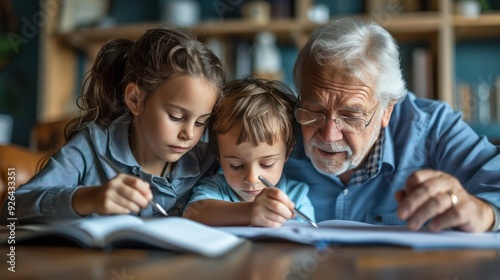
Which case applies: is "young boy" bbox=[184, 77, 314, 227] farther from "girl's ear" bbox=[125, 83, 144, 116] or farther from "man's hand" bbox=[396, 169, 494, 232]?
"man's hand" bbox=[396, 169, 494, 232]

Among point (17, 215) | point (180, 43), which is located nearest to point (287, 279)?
point (17, 215)

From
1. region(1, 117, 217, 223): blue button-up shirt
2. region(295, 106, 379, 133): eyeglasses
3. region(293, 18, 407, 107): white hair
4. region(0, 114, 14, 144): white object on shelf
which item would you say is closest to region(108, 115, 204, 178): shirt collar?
region(1, 117, 217, 223): blue button-up shirt

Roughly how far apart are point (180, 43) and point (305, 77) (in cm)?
30

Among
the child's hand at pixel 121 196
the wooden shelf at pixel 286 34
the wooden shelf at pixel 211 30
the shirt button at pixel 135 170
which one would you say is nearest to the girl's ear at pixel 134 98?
the shirt button at pixel 135 170

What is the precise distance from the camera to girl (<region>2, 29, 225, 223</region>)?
3.59ft

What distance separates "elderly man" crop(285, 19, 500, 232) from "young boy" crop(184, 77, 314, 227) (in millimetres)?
57

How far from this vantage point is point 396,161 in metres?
1.34

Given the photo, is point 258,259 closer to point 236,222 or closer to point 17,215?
point 236,222

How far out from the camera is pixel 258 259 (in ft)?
2.23

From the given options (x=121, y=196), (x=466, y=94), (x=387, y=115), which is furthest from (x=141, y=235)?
(x=466, y=94)

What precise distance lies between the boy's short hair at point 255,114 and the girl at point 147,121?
0.14 feet

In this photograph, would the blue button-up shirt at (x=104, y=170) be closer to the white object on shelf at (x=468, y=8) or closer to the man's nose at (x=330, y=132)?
the man's nose at (x=330, y=132)

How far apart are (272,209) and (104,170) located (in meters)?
0.41

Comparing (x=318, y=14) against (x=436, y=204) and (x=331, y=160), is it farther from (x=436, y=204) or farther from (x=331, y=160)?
(x=436, y=204)
